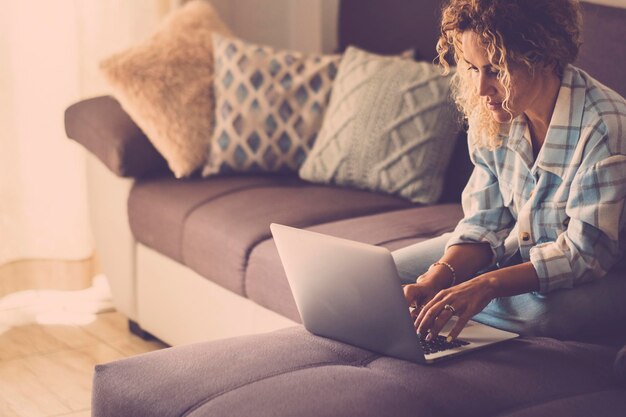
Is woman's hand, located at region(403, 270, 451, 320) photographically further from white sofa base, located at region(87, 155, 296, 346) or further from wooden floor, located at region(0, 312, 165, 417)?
wooden floor, located at region(0, 312, 165, 417)

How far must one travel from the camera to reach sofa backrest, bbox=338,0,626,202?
2.25 m

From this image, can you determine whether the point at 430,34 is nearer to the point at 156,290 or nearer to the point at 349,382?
the point at 156,290

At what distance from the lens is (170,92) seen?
115 inches

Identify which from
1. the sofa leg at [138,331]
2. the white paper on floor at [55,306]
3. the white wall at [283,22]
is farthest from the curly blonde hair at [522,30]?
the white wall at [283,22]

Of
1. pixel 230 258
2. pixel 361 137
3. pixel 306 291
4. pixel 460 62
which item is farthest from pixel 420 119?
pixel 306 291

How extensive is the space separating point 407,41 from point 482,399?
1.71 meters

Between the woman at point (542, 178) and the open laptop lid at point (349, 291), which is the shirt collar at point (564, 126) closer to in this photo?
the woman at point (542, 178)

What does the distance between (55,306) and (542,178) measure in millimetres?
1969

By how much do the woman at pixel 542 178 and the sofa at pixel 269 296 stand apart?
7cm

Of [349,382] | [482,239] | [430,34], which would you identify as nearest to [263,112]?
[430,34]

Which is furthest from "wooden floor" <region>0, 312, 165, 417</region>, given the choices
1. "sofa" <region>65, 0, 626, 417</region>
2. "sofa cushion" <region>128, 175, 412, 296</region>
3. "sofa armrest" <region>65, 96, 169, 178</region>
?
"sofa armrest" <region>65, 96, 169, 178</region>

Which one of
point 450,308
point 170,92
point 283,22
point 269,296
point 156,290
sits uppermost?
point 283,22

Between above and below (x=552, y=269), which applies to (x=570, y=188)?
above

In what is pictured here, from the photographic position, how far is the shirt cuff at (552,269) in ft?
5.75
